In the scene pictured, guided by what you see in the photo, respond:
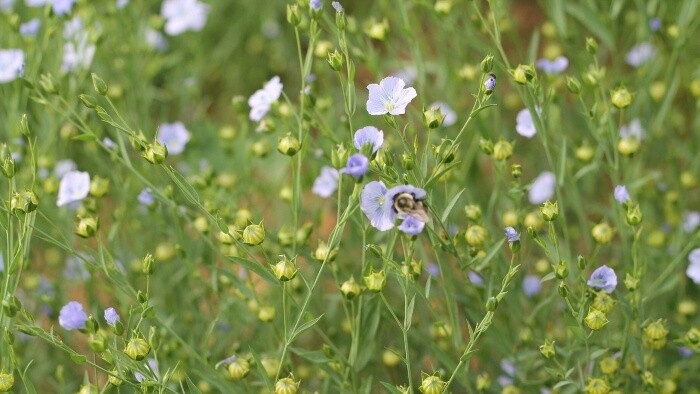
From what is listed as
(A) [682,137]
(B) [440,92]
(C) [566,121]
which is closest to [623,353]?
(C) [566,121]

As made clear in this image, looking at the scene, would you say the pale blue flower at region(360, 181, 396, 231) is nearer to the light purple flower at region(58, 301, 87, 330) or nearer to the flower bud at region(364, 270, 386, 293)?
the flower bud at region(364, 270, 386, 293)

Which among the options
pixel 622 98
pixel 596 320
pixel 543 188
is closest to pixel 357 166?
pixel 596 320

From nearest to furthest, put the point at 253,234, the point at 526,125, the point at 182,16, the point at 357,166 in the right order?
1. the point at 357,166
2. the point at 253,234
3. the point at 526,125
4. the point at 182,16

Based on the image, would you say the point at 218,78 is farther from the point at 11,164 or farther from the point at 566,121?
the point at 11,164

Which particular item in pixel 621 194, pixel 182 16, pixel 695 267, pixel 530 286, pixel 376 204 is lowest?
pixel 530 286

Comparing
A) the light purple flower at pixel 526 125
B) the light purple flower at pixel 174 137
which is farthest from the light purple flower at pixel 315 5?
the light purple flower at pixel 174 137

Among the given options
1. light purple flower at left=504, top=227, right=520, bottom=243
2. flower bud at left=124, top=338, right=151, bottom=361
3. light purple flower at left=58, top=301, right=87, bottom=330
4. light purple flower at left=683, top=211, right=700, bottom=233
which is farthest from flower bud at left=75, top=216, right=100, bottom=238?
light purple flower at left=683, top=211, right=700, bottom=233

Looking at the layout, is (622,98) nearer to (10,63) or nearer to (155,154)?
(155,154)
